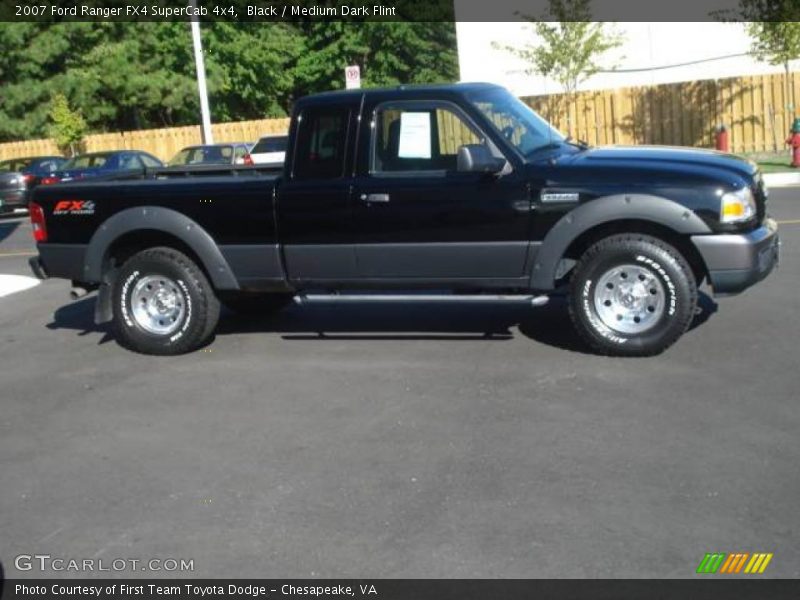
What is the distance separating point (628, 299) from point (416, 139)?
6.30 feet

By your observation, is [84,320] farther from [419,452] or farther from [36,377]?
[419,452]

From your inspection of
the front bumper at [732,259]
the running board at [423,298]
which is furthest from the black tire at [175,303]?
the front bumper at [732,259]

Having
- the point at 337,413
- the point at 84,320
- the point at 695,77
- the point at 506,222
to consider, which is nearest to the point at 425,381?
the point at 337,413

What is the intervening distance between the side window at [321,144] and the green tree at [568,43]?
2200 centimetres

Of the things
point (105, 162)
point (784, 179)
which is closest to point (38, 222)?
point (784, 179)

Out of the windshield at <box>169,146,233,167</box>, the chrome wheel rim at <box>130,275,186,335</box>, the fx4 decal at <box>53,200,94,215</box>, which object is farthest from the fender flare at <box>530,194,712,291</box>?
the windshield at <box>169,146,233,167</box>

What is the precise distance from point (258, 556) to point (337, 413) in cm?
203

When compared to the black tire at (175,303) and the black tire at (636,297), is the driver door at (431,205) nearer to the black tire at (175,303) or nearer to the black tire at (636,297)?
the black tire at (636,297)

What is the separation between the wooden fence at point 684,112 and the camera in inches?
1065

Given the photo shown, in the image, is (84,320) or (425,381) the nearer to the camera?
(425,381)

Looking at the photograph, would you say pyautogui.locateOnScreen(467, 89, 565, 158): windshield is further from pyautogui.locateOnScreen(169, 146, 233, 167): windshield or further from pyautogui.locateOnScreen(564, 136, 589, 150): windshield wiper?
pyautogui.locateOnScreen(169, 146, 233, 167): windshield

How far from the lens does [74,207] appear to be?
322 inches

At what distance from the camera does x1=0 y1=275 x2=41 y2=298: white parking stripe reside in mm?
11867
